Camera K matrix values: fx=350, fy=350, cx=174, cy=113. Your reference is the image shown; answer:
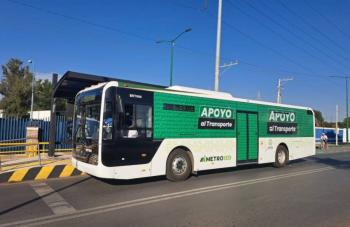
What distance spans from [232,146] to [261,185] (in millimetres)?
2677

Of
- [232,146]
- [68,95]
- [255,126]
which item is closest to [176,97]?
[232,146]

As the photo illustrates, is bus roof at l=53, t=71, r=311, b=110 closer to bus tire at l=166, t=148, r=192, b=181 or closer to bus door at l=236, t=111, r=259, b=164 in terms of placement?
bus door at l=236, t=111, r=259, b=164

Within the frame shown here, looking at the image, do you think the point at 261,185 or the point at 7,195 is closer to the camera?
the point at 7,195

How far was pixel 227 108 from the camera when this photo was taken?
12.8 meters

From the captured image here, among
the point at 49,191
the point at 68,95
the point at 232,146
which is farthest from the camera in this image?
the point at 68,95

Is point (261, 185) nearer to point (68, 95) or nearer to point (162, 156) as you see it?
point (162, 156)

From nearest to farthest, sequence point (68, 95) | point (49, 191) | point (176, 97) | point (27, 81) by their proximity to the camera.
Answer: point (49, 191), point (176, 97), point (68, 95), point (27, 81)

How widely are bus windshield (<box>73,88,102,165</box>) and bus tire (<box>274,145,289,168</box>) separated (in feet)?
27.9

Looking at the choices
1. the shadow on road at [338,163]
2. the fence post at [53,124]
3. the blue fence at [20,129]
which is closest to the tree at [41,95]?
the blue fence at [20,129]

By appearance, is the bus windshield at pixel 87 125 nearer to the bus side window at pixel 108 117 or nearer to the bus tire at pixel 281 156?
the bus side window at pixel 108 117

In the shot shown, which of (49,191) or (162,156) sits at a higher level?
(162,156)

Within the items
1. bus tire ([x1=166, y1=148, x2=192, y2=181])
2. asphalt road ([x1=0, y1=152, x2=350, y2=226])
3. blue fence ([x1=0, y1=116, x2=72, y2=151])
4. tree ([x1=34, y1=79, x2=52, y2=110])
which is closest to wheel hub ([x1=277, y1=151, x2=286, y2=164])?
asphalt road ([x1=0, y1=152, x2=350, y2=226])

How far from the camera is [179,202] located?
785 centimetres

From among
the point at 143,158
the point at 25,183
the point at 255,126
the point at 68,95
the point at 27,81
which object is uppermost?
the point at 27,81
